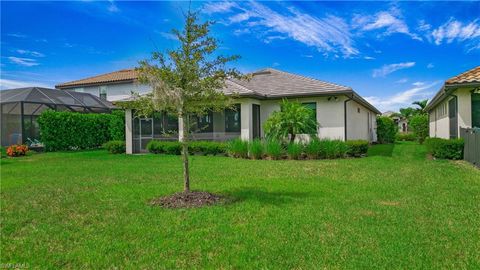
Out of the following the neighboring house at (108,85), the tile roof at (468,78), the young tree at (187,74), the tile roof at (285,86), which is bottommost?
the young tree at (187,74)

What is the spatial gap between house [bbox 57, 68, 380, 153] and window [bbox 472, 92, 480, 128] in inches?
199

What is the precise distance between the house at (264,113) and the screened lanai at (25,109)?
21.8 feet

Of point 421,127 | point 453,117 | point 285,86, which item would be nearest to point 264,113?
point 285,86

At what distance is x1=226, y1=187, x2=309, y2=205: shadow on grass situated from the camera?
267 inches

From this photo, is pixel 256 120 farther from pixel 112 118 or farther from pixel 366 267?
pixel 366 267

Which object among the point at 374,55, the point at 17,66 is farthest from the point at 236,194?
the point at 374,55

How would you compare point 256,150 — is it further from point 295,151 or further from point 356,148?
point 356,148

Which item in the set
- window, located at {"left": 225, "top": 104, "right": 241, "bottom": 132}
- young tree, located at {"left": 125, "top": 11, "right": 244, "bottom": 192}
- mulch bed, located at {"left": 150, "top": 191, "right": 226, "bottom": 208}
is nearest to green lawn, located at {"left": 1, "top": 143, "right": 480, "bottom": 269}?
mulch bed, located at {"left": 150, "top": 191, "right": 226, "bottom": 208}

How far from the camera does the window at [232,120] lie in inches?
728

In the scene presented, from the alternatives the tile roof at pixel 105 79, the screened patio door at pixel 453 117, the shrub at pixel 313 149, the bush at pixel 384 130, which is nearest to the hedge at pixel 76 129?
the tile roof at pixel 105 79

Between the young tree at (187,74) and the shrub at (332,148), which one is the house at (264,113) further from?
the young tree at (187,74)

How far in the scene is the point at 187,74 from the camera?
662 cm

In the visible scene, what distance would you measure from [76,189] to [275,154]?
8.97 metres

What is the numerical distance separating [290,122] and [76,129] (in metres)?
14.2
